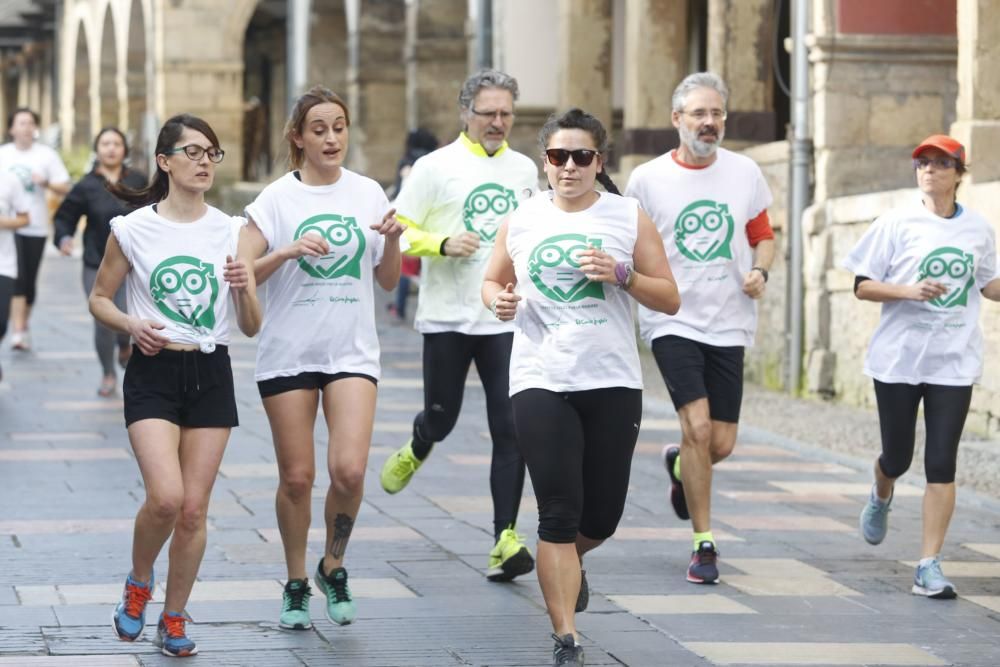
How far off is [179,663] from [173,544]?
36 centimetres

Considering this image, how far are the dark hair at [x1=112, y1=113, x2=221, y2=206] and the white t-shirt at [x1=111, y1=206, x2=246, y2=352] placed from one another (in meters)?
0.16

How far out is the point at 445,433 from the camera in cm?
784

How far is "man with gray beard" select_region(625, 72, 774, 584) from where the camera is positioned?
760cm

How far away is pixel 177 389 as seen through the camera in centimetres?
606

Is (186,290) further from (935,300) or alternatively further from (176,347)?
(935,300)

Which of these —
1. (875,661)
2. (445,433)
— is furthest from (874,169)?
(875,661)

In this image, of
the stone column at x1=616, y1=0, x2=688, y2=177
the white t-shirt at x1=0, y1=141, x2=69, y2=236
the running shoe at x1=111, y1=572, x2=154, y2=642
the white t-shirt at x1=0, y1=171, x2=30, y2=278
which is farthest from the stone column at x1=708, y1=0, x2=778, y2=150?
the running shoe at x1=111, y1=572, x2=154, y2=642

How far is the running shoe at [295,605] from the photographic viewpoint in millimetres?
6391

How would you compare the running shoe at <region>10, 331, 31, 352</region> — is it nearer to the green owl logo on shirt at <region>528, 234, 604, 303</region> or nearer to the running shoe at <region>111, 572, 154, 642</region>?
the running shoe at <region>111, 572, 154, 642</region>

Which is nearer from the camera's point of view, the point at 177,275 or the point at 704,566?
the point at 177,275

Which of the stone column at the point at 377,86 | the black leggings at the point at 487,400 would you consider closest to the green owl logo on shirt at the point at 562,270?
the black leggings at the point at 487,400

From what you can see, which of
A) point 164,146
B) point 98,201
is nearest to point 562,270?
point 164,146

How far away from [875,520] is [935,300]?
0.93 meters

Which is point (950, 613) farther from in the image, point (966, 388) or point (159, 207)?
point (159, 207)
